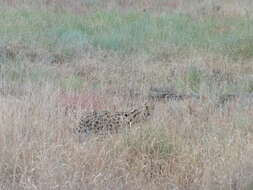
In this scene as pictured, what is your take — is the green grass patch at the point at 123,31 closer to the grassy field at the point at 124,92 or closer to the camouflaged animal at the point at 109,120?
the grassy field at the point at 124,92

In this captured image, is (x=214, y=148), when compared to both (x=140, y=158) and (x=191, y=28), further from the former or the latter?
(x=191, y=28)

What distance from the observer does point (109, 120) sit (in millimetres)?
6258

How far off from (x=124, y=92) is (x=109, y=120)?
1.88 metres

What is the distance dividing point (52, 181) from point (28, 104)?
6.29 ft

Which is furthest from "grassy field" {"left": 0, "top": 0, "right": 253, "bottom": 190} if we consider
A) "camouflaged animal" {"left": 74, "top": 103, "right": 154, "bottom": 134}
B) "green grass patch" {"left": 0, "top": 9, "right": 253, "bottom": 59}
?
"camouflaged animal" {"left": 74, "top": 103, "right": 154, "bottom": 134}

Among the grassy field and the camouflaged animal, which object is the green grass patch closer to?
the grassy field

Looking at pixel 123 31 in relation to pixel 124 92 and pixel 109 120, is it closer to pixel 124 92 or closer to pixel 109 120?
pixel 124 92

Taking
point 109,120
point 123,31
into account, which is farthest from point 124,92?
point 123,31

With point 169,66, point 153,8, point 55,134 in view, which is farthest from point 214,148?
point 153,8

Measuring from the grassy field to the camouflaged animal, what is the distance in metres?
0.14

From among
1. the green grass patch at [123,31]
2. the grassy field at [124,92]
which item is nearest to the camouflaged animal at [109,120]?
the grassy field at [124,92]

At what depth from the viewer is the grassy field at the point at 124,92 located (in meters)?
4.83

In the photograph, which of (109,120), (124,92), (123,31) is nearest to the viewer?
(109,120)

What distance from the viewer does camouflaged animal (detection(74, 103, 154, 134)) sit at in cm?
598
